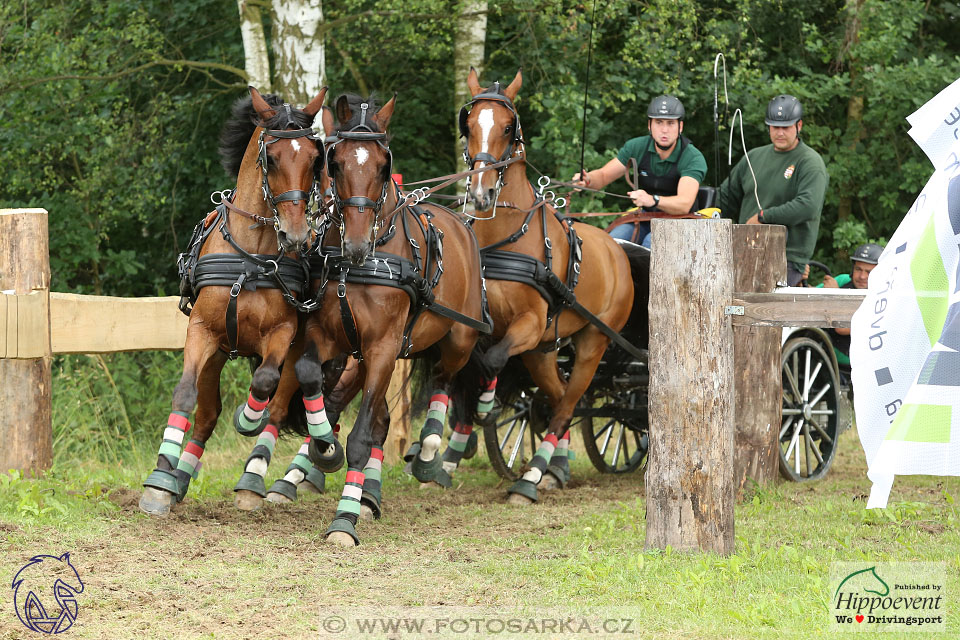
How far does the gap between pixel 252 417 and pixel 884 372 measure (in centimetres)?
317

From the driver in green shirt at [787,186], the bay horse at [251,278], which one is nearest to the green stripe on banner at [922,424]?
the bay horse at [251,278]

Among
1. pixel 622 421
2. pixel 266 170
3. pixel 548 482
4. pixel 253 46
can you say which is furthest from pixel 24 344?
pixel 253 46

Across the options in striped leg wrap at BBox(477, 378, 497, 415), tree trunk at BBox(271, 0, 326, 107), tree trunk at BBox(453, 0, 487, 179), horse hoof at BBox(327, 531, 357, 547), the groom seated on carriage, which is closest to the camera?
horse hoof at BBox(327, 531, 357, 547)

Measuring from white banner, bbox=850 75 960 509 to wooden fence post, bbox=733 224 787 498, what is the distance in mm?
2955

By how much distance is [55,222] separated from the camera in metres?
12.2

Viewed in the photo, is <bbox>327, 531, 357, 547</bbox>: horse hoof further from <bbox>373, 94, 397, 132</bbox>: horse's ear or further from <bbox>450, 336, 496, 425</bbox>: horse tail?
<bbox>373, 94, 397, 132</bbox>: horse's ear

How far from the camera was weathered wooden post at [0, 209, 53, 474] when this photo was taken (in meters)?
6.50

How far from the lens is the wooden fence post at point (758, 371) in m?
6.94

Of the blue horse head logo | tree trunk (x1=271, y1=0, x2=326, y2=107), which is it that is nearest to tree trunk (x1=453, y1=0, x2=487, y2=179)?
tree trunk (x1=271, y1=0, x2=326, y2=107)

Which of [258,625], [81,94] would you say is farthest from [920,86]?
[258,625]

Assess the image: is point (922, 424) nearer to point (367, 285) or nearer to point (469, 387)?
point (367, 285)

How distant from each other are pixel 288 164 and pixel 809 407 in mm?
4328

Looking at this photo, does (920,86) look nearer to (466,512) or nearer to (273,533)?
(466,512)

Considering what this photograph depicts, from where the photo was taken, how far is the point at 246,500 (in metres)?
5.95
